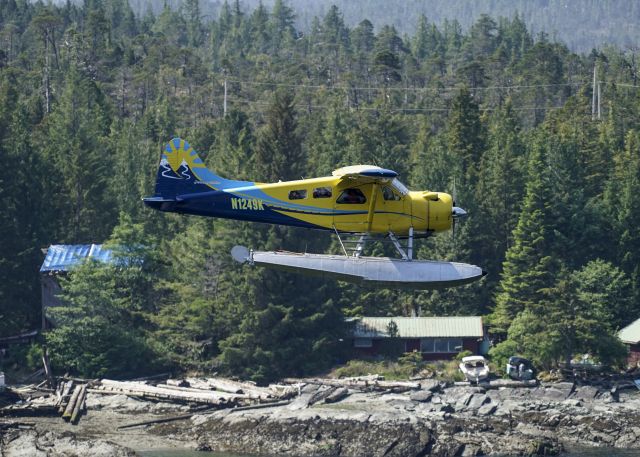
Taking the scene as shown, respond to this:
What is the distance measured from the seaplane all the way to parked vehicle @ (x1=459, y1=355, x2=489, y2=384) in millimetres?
22986

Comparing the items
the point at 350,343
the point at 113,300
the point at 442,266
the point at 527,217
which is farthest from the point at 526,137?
the point at 442,266

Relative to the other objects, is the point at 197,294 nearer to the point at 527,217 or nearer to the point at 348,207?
the point at 527,217

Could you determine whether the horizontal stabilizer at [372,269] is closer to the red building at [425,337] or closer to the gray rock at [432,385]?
the gray rock at [432,385]

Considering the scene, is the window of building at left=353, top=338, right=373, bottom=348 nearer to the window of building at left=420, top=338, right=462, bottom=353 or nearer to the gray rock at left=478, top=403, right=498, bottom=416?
the window of building at left=420, top=338, right=462, bottom=353

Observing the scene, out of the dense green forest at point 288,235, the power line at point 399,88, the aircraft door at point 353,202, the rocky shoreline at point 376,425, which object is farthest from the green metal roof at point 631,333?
the power line at point 399,88

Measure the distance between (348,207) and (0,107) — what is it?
164 ft

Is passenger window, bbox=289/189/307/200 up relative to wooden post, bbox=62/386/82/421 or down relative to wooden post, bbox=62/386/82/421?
up

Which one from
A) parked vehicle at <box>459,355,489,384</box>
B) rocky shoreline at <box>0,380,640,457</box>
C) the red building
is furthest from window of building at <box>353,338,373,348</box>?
rocky shoreline at <box>0,380,640,457</box>

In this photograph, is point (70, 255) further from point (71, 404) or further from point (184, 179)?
point (184, 179)

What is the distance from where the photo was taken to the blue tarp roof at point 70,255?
5931cm

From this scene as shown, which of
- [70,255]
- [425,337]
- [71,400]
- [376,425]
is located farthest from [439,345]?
[70,255]

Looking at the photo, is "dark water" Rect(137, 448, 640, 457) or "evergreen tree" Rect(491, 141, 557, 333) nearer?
"dark water" Rect(137, 448, 640, 457)

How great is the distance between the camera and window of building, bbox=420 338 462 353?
57.8 m

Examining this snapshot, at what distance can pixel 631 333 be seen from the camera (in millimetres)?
58594
